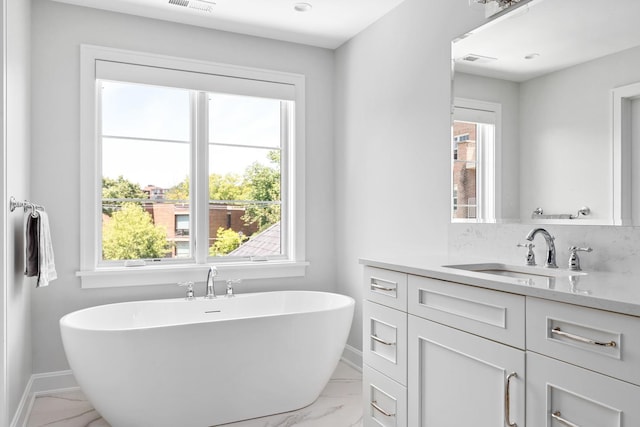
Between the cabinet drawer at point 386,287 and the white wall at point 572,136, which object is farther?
the cabinet drawer at point 386,287

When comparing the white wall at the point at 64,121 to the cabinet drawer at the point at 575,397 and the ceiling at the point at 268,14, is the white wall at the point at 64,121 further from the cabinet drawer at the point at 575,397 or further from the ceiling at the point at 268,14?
the cabinet drawer at the point at 575,397

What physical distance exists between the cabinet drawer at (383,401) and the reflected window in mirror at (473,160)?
914 mm

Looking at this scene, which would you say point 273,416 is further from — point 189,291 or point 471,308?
point 471,308

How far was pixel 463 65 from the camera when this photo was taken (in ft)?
7.77

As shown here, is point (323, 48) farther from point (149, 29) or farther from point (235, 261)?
point (235, 261)

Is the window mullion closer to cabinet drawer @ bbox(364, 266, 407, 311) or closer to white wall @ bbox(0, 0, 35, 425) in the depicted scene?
white wall @ bbox(0, 0, 35, 425)

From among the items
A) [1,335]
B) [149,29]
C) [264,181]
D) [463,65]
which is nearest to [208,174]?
[264,181]

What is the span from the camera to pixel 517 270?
200 cm

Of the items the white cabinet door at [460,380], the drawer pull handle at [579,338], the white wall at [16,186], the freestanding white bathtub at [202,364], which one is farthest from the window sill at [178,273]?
the drawer pull handle at [579,338]

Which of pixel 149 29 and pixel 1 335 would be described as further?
pixel 149 29

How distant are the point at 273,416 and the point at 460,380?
1.33 m

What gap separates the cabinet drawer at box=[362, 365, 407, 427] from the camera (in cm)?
193

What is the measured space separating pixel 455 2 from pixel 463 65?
366 mm

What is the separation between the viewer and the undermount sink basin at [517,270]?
1808mm
